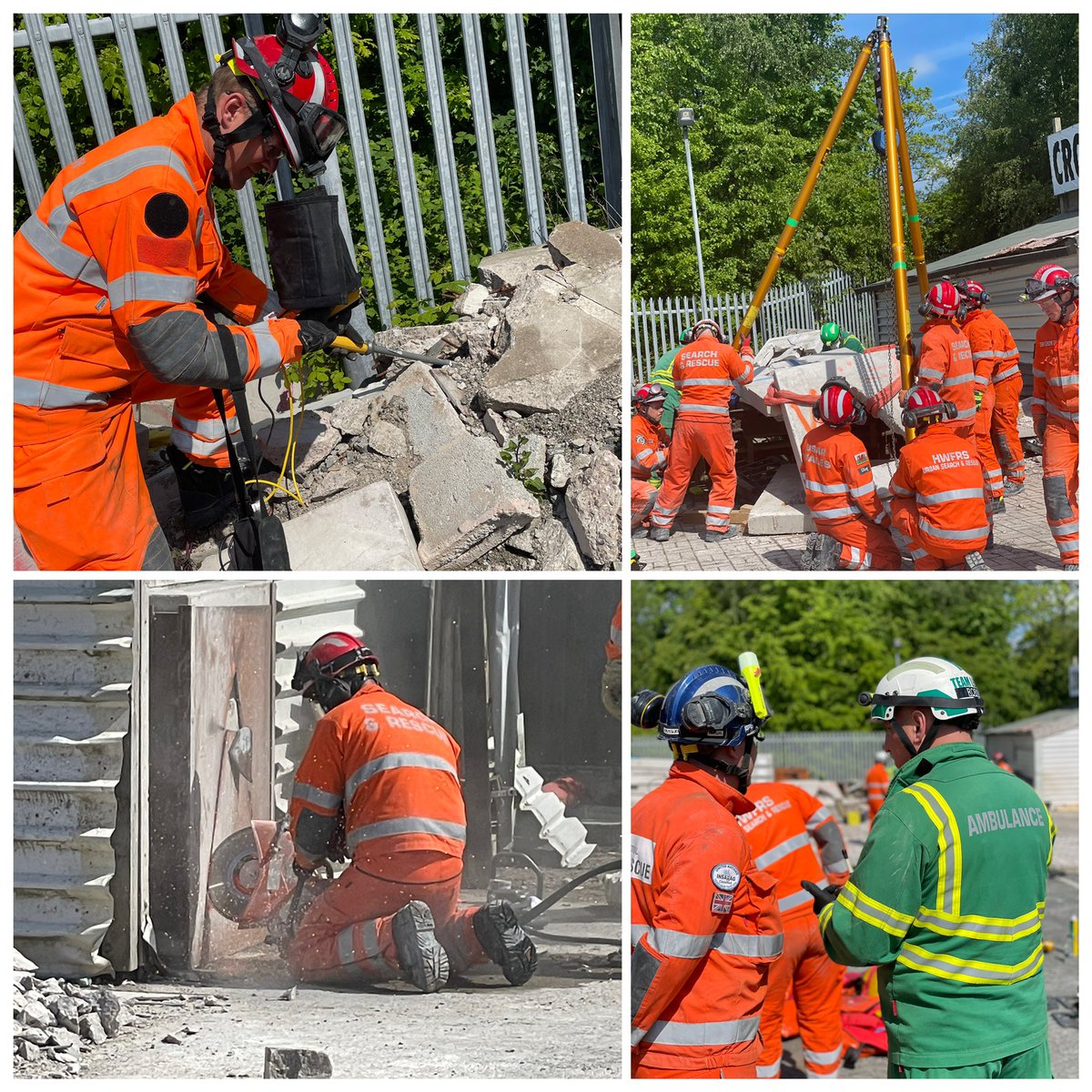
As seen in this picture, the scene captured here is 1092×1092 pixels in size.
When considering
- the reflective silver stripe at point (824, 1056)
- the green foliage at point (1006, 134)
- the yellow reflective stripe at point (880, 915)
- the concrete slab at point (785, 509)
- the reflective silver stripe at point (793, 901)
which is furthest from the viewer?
the concrete slab at point (785, 509)

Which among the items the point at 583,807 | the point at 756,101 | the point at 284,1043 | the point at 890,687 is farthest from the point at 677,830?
the point at 756,101

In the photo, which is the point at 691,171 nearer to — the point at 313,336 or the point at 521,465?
the point at 521,465

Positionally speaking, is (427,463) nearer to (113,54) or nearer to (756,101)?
(756,101)

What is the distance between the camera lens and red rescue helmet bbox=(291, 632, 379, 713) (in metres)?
3.91

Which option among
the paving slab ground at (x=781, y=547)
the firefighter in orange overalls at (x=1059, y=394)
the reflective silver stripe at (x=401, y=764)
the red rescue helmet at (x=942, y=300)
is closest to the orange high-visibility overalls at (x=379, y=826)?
the reflective silver stripe at (x=401, y=764)

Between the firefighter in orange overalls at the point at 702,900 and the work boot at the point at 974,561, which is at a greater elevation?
the work boot at the point at 974,561

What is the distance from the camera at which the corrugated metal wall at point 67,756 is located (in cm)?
393

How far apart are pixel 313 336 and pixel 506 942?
2477 millimetres

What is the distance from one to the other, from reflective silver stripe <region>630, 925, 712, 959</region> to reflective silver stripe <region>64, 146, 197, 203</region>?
309 cm

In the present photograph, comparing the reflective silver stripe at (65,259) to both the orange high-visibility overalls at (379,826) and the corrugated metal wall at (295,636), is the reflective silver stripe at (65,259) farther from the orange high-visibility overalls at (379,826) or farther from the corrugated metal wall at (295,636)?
the orange high-visibility overalls at (379,826)

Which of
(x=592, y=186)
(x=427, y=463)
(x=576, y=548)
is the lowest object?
(x=576, y=548)

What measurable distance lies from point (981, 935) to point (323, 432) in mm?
3834

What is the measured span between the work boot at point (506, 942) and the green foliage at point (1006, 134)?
4805mm

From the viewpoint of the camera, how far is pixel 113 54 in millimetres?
6473
